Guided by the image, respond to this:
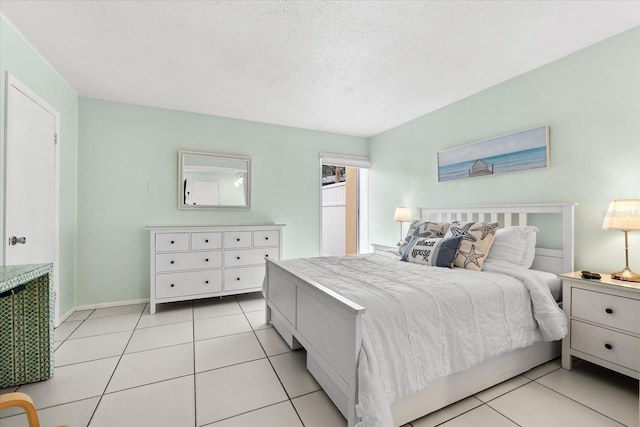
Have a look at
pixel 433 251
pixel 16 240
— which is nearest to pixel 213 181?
pixel 16 240

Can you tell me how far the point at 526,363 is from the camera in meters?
1.95

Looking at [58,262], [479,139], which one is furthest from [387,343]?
[58,262]

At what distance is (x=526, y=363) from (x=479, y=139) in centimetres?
218

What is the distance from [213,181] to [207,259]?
41.7 inches

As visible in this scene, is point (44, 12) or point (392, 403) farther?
point (44, 12)

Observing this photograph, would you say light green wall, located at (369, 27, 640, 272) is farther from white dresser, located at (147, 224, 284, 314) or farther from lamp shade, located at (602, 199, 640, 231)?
white dresser, located at (147, 224, 284, 314)

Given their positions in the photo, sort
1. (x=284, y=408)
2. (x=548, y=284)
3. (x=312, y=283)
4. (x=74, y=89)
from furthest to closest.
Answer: (x=74, y=89) → (x=548, y=284) → (x=312, y=283) → (x=284, y=408)

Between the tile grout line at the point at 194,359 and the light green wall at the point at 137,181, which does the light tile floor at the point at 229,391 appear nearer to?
the tile grout line at the point at 194,359

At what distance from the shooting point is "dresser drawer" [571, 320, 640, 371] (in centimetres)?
169

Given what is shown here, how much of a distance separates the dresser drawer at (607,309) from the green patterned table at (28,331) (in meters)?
3.46

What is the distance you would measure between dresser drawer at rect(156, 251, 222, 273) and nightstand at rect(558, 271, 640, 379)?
3.27m

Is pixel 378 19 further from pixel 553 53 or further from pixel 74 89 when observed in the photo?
pixel 74 89

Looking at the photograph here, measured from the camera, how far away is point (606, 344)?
1.80 meters

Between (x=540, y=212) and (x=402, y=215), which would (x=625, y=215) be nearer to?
(x=540, y=212)
